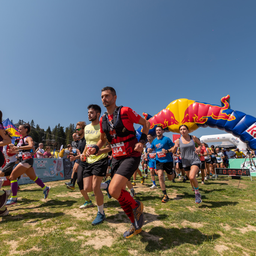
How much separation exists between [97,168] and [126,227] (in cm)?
124

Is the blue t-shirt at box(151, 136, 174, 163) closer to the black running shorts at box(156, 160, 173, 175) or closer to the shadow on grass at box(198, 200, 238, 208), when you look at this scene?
the black running shorts at box(156, 160, 173, 175)

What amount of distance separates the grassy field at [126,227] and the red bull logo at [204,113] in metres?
7.40

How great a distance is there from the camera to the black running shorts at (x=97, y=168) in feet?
10.5

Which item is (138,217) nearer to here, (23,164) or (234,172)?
(23,164)

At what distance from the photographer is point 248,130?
941cm

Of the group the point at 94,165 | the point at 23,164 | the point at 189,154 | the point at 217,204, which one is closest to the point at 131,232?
the point at 94,165

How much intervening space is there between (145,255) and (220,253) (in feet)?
3.13

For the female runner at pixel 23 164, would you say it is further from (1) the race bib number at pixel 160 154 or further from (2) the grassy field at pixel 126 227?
(1) the race bib number at pixel 160 154

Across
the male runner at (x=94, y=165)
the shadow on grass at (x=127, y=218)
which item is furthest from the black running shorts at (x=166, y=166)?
the male runner at (x=94, y=165)

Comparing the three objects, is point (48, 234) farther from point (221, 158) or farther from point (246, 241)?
point (221, 158)

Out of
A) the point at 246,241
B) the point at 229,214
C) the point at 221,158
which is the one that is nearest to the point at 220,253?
the point at 246,241

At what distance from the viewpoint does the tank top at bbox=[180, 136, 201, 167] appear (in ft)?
13.8

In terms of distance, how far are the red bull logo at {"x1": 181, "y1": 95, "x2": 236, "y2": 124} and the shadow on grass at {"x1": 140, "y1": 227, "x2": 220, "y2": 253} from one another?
9080 mm

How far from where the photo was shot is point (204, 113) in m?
10.3
